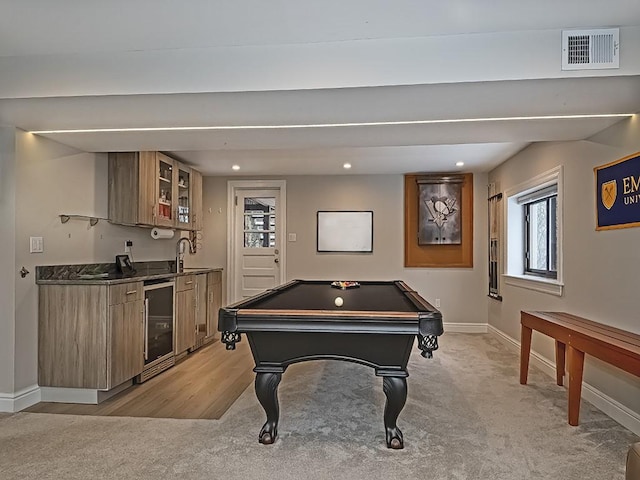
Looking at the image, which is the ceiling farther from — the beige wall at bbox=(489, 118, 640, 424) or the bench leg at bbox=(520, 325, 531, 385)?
the bench leg at bbox=(520, 325, 531, 385)

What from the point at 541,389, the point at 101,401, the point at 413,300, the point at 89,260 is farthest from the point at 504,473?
the point at 89,260

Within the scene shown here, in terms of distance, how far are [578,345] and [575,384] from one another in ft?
0.83

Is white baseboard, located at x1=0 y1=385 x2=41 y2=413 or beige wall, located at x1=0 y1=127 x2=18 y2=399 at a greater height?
beige wall, located at x1=0 y1=127 x2=18 y2=399

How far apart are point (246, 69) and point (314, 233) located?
14.0 ft

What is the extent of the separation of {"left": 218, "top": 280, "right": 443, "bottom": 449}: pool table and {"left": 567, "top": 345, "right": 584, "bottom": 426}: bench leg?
3.63 ft

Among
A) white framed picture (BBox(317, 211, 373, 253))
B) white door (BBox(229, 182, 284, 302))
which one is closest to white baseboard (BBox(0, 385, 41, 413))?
white door (BBox(229, 182, 284, 302))

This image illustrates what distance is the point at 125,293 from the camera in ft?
12.1

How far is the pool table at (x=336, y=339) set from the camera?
2.45 metres

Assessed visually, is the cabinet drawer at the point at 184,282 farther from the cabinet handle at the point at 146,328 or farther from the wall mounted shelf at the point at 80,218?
the wall mounted shelf at the point at 80,218

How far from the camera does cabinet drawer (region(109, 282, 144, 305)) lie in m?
3.53

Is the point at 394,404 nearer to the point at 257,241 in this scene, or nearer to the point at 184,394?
the point at 184,394

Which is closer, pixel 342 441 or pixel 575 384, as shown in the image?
pixel 342 441

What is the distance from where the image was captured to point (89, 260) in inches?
163

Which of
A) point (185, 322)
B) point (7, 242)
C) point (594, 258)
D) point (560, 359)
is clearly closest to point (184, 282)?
point (185, 322)
